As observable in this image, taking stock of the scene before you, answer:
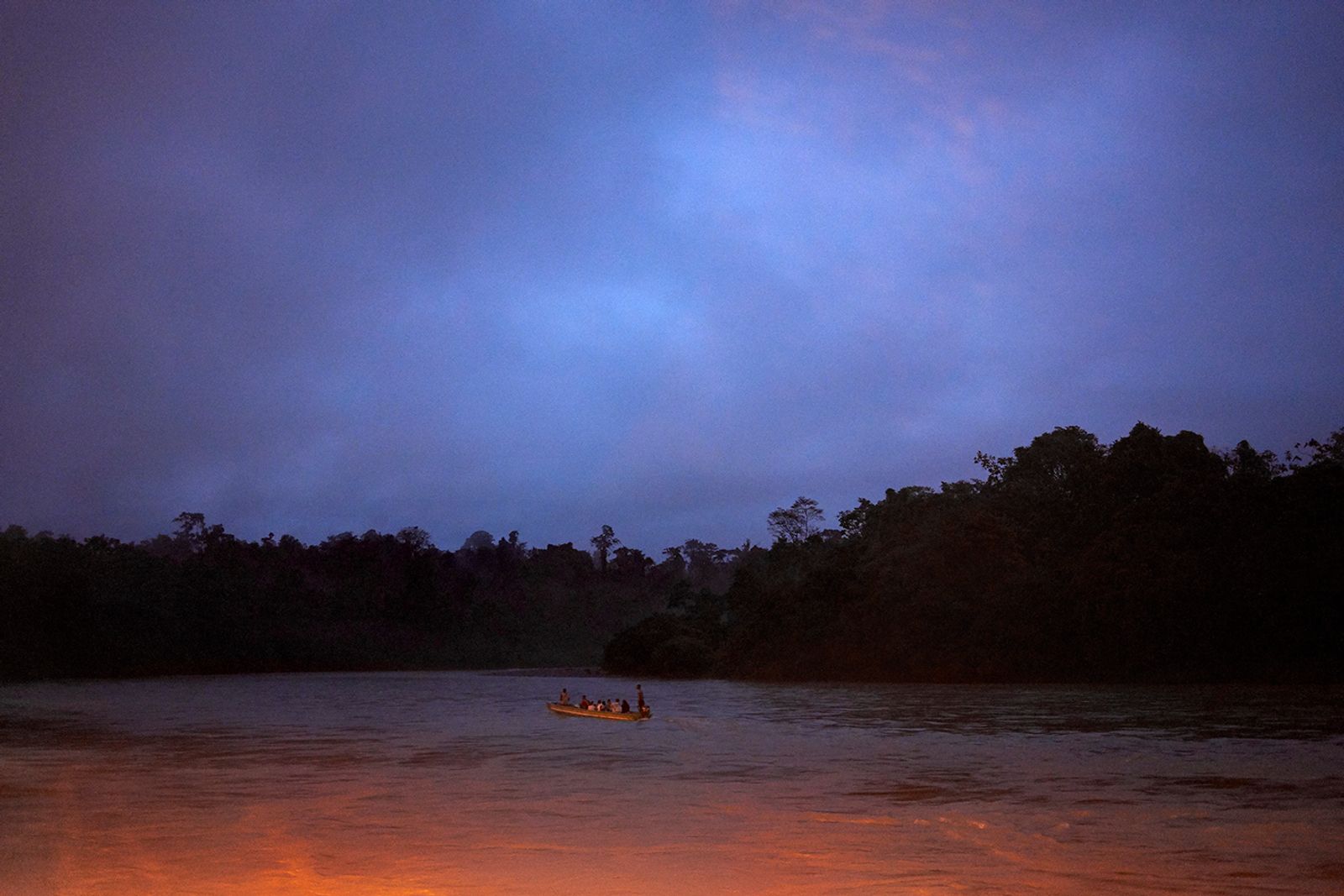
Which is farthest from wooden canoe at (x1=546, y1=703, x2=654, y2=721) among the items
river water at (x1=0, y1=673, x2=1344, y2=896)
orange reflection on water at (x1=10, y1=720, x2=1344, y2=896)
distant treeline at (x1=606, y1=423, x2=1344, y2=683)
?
distant treeline at (x1=606, y1=423, x2=1344, y2=683)

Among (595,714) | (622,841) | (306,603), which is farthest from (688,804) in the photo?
(306,603)

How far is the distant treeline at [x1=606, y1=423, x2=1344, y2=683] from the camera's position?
154 feet

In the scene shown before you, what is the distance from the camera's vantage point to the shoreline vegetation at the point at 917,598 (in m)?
47.5

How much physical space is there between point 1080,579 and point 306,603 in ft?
211

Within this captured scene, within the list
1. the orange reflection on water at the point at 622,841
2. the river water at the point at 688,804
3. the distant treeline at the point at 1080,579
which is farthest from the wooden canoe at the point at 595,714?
the distant treeline at the point at 1080,579

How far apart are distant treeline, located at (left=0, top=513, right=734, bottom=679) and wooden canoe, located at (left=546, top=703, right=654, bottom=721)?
40580 mm

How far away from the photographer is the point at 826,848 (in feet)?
41.8

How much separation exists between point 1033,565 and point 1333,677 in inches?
517

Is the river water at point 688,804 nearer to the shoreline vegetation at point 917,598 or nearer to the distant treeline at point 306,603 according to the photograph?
the shoreline vegetation at point 917,598

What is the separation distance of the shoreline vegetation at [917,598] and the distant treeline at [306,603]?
0.18 metres

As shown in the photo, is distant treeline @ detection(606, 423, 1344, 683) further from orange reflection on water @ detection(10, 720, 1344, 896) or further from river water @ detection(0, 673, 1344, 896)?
orange reflection on water @ detection(10, 720, 1344, 896)

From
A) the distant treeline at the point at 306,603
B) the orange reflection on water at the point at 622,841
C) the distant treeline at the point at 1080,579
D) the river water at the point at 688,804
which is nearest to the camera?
the orange reflection on water at the point at 622,841

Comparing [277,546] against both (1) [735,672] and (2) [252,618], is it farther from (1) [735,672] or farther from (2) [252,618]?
(1) [735,672]

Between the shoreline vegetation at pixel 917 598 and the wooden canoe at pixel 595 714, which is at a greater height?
the shoreline vegetation at pixel 917 598
